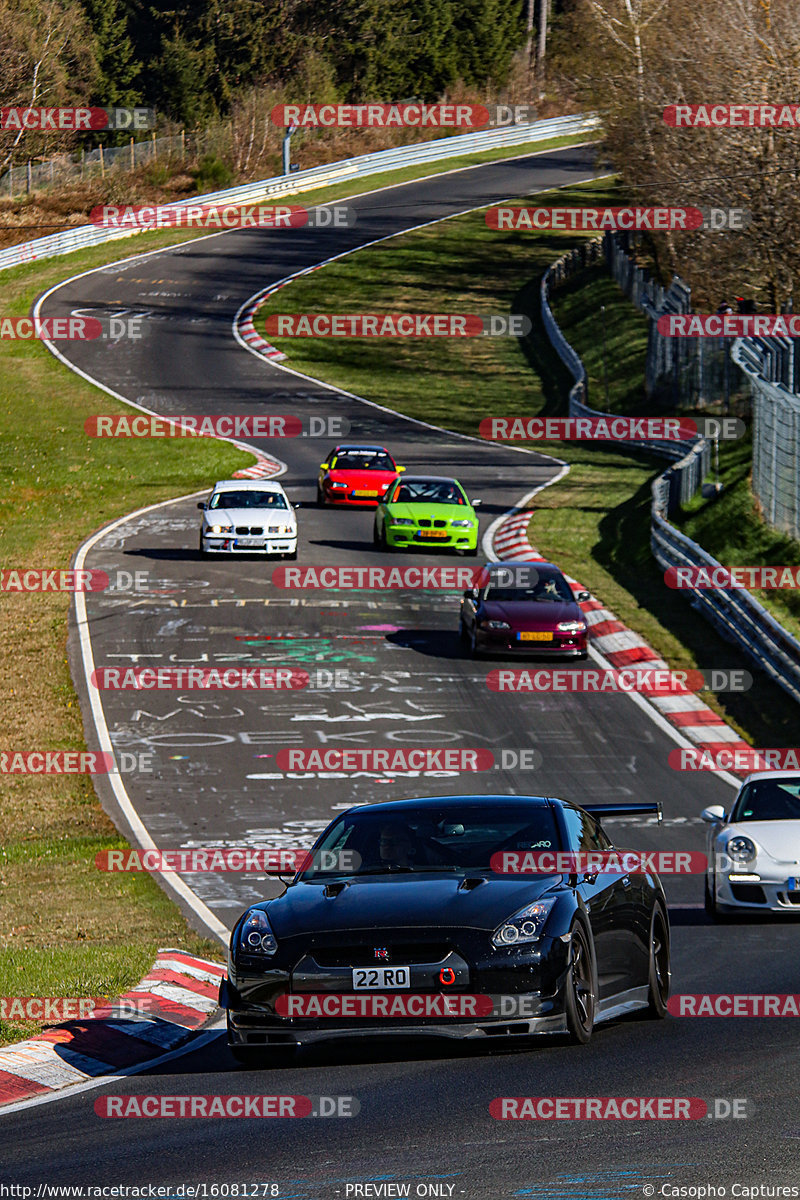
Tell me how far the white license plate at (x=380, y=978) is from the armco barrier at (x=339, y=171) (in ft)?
193

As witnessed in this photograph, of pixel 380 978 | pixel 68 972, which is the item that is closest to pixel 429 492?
pixel 68 972

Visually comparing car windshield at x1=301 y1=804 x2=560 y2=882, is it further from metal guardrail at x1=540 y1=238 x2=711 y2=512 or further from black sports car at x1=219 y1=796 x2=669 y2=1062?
metal guardrail at x1=540 y1=238 x2=711 y2=512

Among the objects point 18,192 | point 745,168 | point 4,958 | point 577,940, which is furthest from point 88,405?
point 577,940

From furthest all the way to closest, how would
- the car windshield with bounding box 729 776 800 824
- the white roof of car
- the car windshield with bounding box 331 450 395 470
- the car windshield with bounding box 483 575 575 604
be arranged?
the car windshield with bounding box 331 450 395 470
the white roof of car
the car windshield with bounding box 483 575 575 604
the car windshield with bounding box 729 776 800 824

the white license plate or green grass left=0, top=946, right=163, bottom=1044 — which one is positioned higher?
the white license plate

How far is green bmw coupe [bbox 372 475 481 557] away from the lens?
3183cm

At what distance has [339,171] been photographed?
81750 millimetres

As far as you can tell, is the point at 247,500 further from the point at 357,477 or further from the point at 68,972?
the point at 68,972

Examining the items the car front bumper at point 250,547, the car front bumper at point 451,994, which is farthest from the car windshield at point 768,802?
the car front bumper at point 250,547

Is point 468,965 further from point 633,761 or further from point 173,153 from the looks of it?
point 173,153

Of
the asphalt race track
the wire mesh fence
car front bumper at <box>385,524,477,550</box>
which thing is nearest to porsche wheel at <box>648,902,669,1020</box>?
the asphalt race track

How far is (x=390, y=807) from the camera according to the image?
9.47 meters

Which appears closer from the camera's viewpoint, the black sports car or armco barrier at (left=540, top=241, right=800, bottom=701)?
the black sports car

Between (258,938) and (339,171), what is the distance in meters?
76.5
